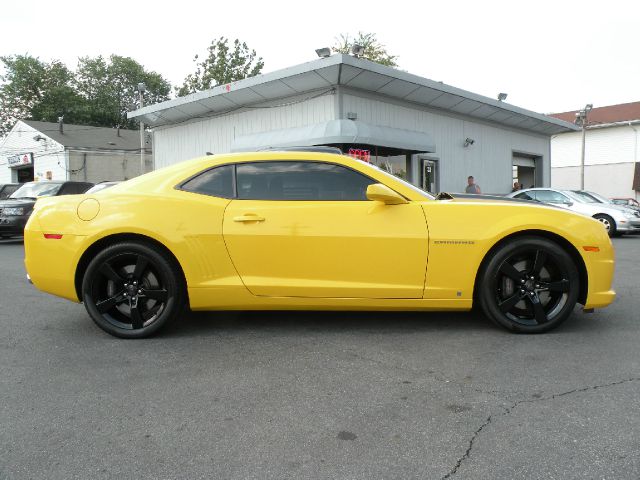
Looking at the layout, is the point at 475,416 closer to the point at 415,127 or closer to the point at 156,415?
the point at 156,415

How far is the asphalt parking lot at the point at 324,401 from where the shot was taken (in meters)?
2.15

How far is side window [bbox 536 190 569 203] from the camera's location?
47.3ft

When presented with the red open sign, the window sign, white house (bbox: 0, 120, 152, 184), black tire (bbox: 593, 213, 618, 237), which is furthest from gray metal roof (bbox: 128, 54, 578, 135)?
the window sign

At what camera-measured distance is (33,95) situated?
173 feet

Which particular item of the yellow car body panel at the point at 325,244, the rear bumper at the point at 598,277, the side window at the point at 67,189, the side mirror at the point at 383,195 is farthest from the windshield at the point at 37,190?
the rear bumper at the point at 598,277

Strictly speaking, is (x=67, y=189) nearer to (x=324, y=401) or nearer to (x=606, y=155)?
(x=324, y=401)

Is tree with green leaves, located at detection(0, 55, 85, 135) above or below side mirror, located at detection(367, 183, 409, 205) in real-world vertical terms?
above

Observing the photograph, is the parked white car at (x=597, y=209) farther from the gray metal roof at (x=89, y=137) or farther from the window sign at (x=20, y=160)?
the window sign at (x=20, y=160)

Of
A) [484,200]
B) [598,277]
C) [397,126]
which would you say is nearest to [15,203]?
[397,126]

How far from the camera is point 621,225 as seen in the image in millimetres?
13570

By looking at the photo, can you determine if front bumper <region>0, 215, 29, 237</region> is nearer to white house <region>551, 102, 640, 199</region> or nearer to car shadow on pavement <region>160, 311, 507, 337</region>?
car shadow on pavement <region>160, 311, 507, 337</region>

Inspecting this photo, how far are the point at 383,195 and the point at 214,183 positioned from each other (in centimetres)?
133

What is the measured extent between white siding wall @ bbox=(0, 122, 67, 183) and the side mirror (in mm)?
32403

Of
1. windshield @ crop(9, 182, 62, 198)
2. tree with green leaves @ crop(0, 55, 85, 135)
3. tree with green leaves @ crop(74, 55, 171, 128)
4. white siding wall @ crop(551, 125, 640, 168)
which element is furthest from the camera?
tree with green leaves @ crop(74, 55, 171, 128)
